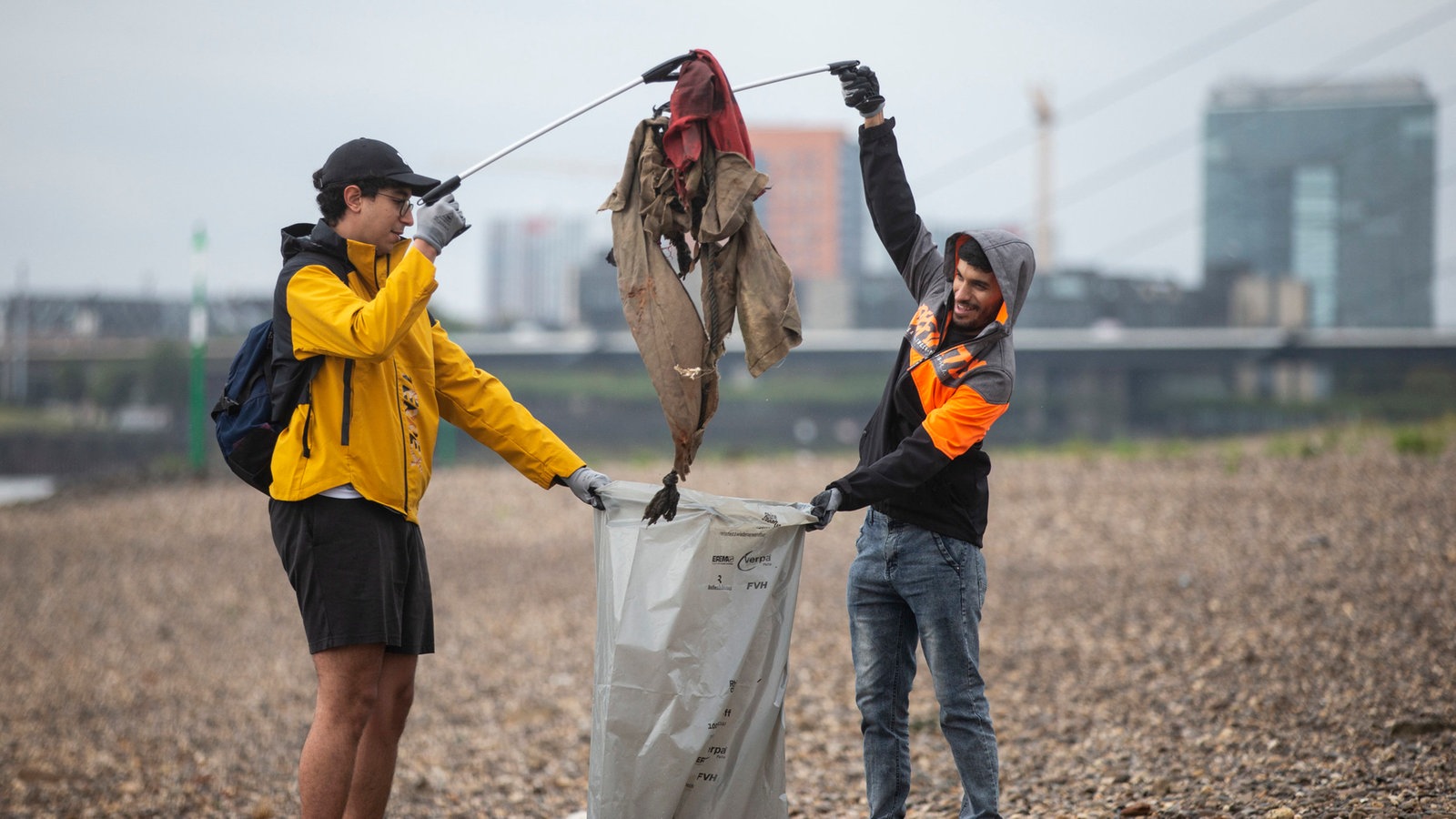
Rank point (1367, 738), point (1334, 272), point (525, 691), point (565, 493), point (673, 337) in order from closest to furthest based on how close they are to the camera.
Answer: point (673, 337), point (1367, 738), point (525, 691), point (565, 493), point (1334, 272)

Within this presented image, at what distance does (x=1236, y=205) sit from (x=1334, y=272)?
12.2 ft

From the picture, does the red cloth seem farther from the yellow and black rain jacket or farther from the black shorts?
the black shorts

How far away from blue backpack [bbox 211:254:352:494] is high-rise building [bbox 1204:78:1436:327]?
22.8 m

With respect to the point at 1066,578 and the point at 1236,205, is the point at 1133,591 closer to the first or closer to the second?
the point at 1066,578

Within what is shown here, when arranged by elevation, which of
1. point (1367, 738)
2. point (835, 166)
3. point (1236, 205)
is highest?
point (835, 166)

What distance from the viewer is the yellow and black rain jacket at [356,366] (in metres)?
2.60

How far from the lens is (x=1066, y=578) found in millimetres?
8000

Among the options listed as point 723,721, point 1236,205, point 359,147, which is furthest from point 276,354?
point 1236,205

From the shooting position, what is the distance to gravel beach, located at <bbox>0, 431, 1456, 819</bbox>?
416 centimetres

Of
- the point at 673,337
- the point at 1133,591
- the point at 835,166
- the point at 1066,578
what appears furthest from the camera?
the point at 835,166

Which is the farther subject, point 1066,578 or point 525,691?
point 1066,578

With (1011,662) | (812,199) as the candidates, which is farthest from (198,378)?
(812,199)

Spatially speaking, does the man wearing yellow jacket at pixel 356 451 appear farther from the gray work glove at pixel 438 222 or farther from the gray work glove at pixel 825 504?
the gray work glove at pixel 825 504

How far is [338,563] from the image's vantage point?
270 cm
